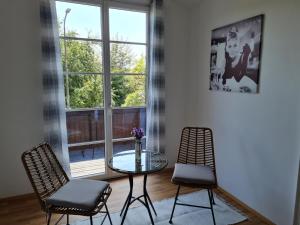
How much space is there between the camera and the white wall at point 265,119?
1978mm

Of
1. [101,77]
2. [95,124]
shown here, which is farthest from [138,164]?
[101,77]

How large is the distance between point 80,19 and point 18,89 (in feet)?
3.80

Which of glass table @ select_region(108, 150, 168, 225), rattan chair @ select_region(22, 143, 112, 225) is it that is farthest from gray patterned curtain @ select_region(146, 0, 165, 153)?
rattan chair @ select_region(22, 143, 112, 225)

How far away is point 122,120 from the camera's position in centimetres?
329

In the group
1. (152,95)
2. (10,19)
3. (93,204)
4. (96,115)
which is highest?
(10,19)

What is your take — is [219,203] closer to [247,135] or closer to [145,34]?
[247,135]

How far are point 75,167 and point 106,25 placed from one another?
6.54 ft

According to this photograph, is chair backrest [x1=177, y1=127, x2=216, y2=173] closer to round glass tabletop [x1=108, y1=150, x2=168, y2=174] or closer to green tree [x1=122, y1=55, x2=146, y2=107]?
round glass tabletop [x1=108, y1=150, x2=168, y2=174]

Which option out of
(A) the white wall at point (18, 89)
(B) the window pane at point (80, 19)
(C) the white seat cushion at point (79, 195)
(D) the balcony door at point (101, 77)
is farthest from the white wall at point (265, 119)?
(A) the white wall at point (18, 89)

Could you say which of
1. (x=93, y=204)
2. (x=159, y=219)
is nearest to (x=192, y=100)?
(x=159, y=219)

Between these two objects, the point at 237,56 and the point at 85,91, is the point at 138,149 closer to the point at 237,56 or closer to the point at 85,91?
the point at 85,91

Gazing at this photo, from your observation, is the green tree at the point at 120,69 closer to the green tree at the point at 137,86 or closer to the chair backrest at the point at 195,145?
the green tree at the point at 137,86

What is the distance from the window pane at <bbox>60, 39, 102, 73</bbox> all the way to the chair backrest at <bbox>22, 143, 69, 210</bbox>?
1.21 meters

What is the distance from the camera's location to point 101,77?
120 inches
